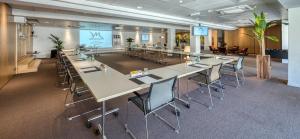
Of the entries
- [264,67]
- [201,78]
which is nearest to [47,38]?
[201,78]

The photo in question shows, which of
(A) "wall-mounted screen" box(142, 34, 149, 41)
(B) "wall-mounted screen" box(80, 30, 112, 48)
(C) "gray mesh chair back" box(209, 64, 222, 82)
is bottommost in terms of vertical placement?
(C) "gray mesh chair back" box(209, 64, 222, 82)

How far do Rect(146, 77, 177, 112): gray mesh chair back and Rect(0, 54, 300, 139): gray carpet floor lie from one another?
18.1 inches

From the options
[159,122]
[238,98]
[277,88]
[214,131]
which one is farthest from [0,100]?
[277,88]

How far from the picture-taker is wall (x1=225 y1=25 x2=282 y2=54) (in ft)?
42.5

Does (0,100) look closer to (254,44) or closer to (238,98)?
(238,98)

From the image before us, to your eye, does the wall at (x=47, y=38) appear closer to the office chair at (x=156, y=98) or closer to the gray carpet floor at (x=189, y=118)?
the gray carpet floor at (x=189, y=118)

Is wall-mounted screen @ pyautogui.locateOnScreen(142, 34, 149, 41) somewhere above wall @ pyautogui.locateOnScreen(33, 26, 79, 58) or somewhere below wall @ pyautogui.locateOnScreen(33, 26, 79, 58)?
above

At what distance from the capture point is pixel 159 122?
243 centimetres

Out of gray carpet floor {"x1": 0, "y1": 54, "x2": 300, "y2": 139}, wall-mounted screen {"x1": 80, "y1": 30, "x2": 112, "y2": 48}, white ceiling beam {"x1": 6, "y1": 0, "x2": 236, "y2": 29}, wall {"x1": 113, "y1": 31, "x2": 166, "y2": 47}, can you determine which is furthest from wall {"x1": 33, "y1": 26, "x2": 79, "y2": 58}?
gray carpet floor {"x1": 0, "y1": 54, "x2": 300, "y2": 139}

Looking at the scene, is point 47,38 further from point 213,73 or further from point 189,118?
point 189,118

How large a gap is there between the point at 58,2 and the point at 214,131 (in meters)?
5.51

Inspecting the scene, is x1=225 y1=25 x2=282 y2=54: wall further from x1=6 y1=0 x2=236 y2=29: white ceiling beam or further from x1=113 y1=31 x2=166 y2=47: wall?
x1=6 y1=0 x2=236 y2=29: white ceiling beam

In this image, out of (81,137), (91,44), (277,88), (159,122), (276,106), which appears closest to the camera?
(81,137)

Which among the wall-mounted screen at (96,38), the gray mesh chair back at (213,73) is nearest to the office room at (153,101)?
the gray mesh chair back at (213,73)
